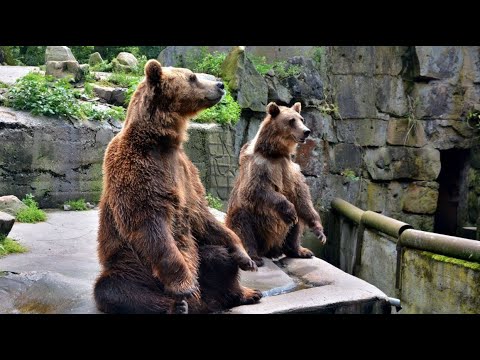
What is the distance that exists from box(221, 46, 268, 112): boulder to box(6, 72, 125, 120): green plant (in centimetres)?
212

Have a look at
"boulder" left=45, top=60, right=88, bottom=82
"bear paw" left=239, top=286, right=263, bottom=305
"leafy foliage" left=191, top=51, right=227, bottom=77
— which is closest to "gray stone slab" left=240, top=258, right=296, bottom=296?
"bear paw" left=239, top=286, right=263, bottom=305

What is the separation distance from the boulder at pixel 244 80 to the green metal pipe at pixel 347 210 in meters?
2.29

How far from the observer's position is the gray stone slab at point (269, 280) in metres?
4.42

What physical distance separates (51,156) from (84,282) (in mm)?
2989

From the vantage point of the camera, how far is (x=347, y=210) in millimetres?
9664

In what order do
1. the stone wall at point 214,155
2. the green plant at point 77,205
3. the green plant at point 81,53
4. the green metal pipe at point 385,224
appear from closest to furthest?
1. the green plant at point 77,205
2. the green metal pipe at point 385,224
3. the stone wall at point 214,155
4. the green plant at point 81,53

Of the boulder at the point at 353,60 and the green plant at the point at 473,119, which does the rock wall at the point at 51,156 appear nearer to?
the boulder at the point at 353,60

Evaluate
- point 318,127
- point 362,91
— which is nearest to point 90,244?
point 318,127

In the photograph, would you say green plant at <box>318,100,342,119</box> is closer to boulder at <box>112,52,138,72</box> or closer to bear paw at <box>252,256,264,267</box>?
boulder at <box>112,52,138,72</box>

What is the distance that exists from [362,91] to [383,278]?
3913mm

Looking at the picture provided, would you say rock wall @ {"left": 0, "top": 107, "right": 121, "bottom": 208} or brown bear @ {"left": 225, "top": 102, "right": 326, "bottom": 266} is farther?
rock wall @ {"left": 0, "top": 107, "right": 121, "bottom": 208}

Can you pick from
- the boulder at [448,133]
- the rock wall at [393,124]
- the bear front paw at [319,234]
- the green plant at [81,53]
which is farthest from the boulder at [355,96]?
the bear front paw at [319,234]

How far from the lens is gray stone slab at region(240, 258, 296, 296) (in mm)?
4422
